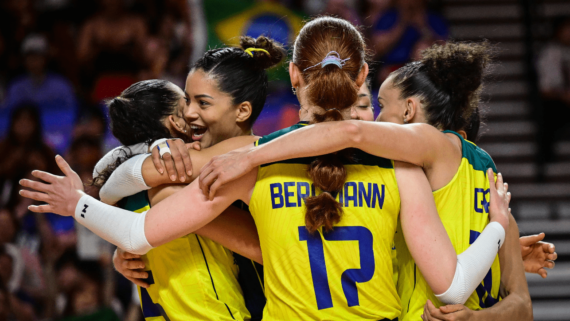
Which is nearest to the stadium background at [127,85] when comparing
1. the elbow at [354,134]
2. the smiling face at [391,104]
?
the smiling face at [391,104]

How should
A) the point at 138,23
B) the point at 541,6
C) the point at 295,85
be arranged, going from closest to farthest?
1. the point at 295,85
2. the point at 138,23
3. the point at 541,6

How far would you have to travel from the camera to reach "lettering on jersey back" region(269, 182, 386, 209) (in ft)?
5.36

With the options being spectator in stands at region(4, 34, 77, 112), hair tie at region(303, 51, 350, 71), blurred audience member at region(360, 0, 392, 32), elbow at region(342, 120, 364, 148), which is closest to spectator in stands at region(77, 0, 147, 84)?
spectator in stands at region(4, 34, 77, 112)

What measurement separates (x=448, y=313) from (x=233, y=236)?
0.70 metres

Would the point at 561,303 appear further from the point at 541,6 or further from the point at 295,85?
the point at 295,85

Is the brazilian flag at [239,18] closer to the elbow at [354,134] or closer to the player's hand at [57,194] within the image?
the player's hand at [57,194]

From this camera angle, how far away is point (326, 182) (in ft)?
5.30

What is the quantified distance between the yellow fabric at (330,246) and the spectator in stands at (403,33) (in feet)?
12.5

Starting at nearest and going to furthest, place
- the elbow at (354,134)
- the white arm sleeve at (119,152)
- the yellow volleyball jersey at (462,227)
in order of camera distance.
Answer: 1. the elbow at (354,134)
2. the yellow volleyball jersey at (462,227)
3. the white arm sleeve at (119,152)

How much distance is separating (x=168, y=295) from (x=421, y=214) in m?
0.89

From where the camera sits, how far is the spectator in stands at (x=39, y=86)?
18.7 feet

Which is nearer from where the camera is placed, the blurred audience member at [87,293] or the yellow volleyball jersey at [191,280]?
the yellow volleyball jersey at [191,280]

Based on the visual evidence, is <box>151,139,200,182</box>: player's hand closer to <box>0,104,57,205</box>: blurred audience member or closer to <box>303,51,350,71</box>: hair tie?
<box>303,51,350,71</box>: hair tie

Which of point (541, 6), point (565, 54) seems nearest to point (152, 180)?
point (565, 54)
